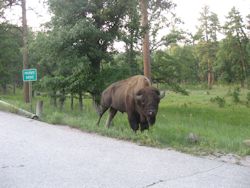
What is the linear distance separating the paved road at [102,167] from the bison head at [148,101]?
191 cm

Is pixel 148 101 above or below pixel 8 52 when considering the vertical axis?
below

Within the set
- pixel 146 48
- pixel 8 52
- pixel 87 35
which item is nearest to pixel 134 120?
pixel 87 35

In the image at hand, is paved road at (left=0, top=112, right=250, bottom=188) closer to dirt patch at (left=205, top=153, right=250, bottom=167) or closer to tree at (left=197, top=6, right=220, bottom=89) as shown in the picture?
dirt patch at (left=205, top=153, right=250, bottom=167)

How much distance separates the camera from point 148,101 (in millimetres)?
12781

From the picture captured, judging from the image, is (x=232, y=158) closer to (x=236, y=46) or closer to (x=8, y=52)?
(x=8, y=52)

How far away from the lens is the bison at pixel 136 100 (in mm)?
12883

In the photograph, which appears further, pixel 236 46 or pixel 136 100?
pixel 236 46

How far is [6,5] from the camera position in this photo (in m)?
30.2

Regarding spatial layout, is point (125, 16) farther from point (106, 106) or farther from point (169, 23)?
point (169, 23)

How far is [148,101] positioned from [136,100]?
70cm

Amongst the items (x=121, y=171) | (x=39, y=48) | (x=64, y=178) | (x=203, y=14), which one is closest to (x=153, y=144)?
(x=121, y=171)

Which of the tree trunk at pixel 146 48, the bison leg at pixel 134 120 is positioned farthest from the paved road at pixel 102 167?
the tree trunk at pixel 146 48

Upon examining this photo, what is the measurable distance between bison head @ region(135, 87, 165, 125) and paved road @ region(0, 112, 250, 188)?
1909 mm

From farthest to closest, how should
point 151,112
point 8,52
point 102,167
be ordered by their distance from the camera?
point 8,52 → point 151,112 → point 102,167
